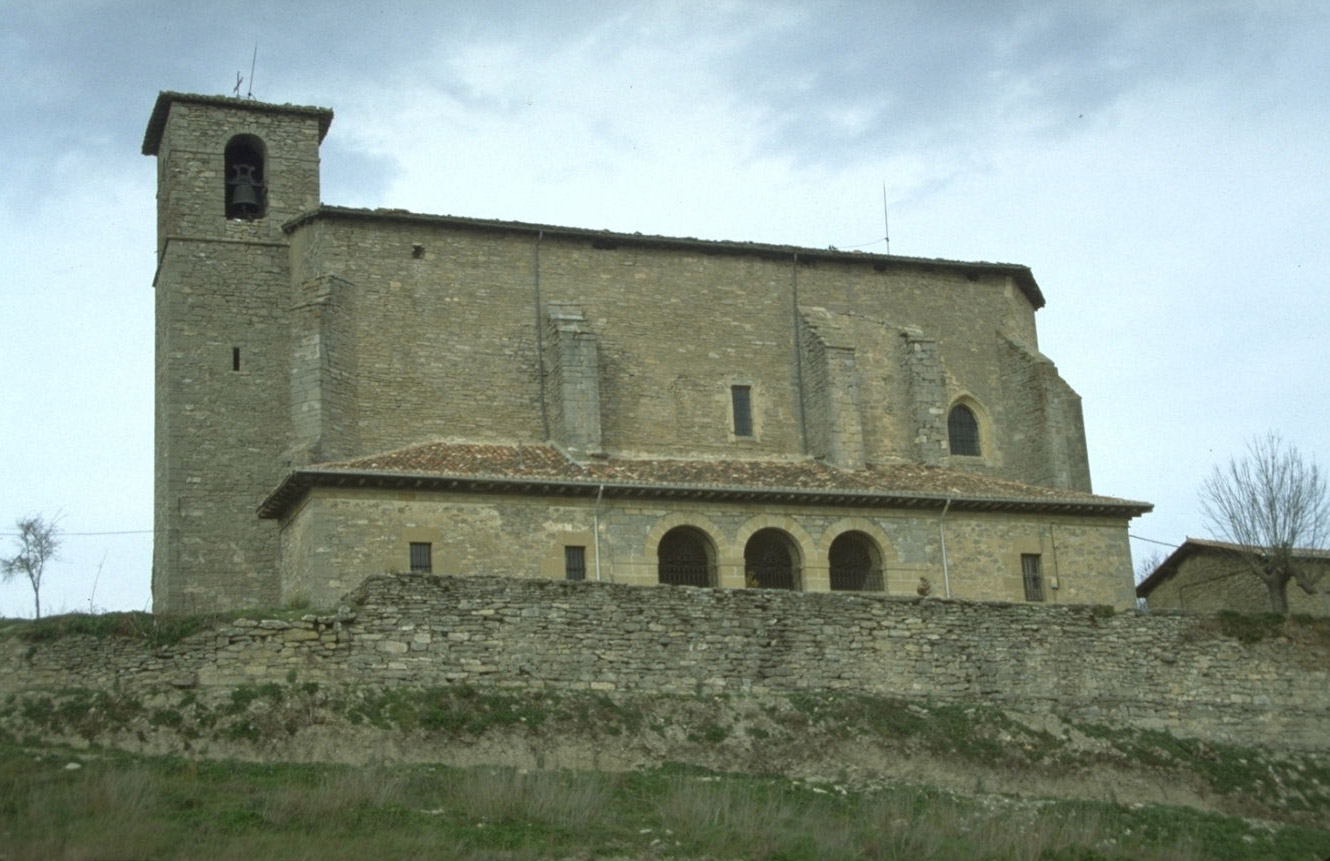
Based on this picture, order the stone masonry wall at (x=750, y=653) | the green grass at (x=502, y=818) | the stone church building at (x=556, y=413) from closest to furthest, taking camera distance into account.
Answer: the green grass at (x=502, y=818) → the stone masonry wall at (x=750, y=653) → the stone church building at (x=556, y=413)

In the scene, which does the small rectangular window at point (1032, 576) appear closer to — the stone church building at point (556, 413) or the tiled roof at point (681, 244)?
the stone church building at point (556, 413)

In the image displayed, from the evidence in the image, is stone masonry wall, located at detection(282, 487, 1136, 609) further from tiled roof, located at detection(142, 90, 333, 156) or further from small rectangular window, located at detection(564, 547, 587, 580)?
tiled roof, located at detection(142, 90, 333, 156)

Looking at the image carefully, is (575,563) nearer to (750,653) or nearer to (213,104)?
(750,653)

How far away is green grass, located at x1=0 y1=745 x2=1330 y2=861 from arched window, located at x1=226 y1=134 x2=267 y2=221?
54.2 feet

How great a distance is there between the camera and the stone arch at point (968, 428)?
36781 mm

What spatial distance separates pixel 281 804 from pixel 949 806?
8351 millimetres

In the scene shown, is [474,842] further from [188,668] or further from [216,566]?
[216,566]

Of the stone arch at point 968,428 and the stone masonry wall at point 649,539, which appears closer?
the stone masonry wall at point 649,539

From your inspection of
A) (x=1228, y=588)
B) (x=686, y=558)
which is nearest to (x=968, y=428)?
(x=1228, y=588)

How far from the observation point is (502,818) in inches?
725

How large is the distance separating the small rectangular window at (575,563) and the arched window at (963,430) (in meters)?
10.4

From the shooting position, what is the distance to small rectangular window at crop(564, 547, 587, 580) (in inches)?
1159

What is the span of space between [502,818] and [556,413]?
15.2m

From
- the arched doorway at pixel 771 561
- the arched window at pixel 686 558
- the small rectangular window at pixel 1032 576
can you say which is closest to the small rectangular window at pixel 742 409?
the arched doorway at pixel 771 561
